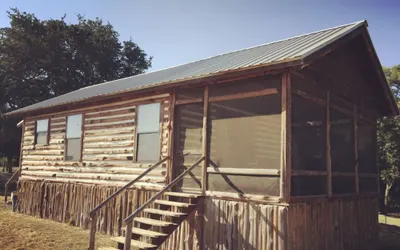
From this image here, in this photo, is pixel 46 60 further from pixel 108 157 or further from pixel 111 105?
pixel 108 157

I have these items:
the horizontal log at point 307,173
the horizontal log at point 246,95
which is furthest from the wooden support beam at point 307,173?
the horizontal log at point 246,95

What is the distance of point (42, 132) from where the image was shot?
15555 millimetres

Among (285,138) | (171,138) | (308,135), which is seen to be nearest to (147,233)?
(171,138)

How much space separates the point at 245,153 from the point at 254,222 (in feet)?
5.23

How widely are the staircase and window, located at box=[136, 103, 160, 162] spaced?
5.70 feet

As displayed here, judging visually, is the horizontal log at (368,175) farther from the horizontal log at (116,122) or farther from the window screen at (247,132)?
the horizontal log at (116,122)

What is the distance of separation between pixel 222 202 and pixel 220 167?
85 cm

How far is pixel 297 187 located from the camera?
26.1 ft

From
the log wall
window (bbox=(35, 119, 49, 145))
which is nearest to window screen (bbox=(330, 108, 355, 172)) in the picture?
the log wall

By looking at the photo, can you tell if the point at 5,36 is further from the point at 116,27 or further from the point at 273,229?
the point at 273,229

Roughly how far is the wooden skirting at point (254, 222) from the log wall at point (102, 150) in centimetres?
51

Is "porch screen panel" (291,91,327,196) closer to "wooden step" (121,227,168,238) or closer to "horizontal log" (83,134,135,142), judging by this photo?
"wooden step" (121,227,168,238)

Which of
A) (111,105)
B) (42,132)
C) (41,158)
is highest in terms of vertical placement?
(111,105)

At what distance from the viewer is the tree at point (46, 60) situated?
31423 millimetres
